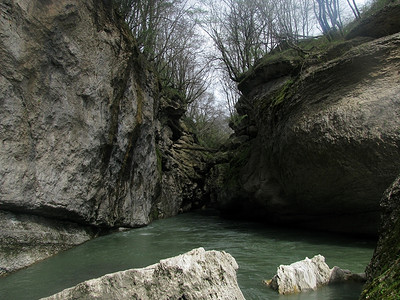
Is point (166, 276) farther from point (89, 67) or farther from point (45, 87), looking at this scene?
point (89, 67)

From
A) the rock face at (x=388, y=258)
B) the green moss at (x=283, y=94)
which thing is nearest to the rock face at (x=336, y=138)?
the green moss at (x=283, y=94)

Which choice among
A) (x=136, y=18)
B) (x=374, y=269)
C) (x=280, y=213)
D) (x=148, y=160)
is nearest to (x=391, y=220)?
(x=374, y=269)

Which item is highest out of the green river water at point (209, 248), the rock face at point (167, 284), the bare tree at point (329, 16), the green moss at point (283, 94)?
the bare tree at point (329, 16)

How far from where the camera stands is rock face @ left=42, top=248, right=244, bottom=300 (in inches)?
118

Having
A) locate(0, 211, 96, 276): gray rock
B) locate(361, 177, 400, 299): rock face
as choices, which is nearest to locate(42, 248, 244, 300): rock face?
locate(361, 177, 400, 299): rock face

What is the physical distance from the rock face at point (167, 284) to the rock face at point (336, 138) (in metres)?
5.19

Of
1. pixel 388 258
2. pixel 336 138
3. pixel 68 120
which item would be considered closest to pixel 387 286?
pixel 388 258

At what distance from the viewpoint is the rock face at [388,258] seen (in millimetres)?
2150

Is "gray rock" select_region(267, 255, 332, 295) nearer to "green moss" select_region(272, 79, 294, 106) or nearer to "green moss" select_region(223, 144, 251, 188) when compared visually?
"green moss" select_region(272, 79, 294, 106)

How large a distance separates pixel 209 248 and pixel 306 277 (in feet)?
11.8

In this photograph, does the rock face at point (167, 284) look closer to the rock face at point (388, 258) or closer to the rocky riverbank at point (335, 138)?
the rock face at point (388, 258)

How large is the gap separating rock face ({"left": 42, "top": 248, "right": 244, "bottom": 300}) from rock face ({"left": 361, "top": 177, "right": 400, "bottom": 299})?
1.31 meters

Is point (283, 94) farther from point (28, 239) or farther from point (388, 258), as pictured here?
point (28, 239)

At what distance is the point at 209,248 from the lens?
733 centimetres
